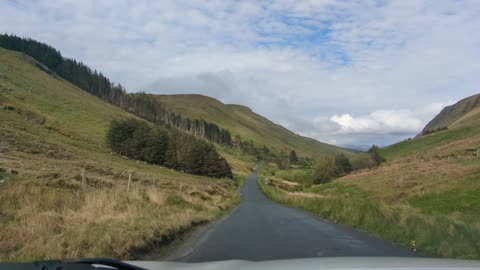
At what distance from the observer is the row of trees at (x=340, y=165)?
9318 centimetres

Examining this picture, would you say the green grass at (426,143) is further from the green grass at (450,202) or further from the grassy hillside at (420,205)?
the green grass at (450,202)

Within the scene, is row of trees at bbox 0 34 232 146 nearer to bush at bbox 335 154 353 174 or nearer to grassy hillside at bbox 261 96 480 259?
bush at bbox 335 154 353 174

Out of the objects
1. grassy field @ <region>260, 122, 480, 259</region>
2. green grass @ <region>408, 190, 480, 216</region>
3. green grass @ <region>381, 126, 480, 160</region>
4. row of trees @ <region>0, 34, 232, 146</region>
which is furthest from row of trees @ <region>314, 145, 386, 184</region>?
row of trees @ <region>0, 34, 232, 146</region>

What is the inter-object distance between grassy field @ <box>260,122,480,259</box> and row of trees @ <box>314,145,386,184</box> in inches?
1143

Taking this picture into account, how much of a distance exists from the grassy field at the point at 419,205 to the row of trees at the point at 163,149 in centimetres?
3905

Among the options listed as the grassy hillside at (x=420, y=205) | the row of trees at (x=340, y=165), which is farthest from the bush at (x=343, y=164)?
A: the grassy hillside at (x=420, y=205)

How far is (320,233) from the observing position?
1483 centimetres

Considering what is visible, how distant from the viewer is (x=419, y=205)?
3203 centimetres

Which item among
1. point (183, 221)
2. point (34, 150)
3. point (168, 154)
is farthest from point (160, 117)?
point (183, 221)

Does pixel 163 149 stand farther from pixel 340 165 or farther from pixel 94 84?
pixel 94 84

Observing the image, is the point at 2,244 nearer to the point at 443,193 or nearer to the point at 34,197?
the point at 34,197

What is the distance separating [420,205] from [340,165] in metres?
64.5

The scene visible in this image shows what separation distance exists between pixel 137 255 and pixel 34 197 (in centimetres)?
413

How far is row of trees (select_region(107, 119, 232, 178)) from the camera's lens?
286 ft
